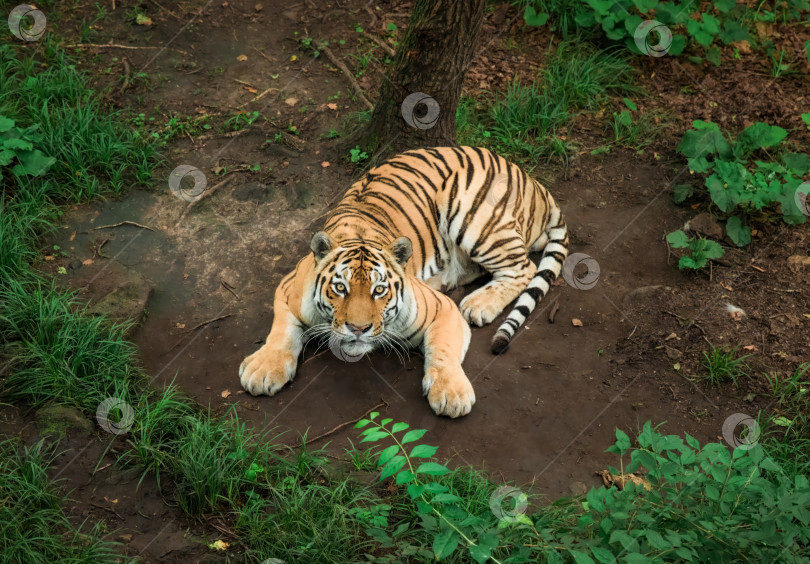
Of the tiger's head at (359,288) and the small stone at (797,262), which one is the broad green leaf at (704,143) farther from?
the tiger's head at (359,288)

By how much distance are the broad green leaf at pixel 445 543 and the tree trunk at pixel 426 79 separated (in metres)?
Result: 3.88

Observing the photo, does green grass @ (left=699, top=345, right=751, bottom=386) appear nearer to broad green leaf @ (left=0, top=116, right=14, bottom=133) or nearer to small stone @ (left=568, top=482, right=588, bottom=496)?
small stone @ (left=568, top=482, right=588, bottom=496)

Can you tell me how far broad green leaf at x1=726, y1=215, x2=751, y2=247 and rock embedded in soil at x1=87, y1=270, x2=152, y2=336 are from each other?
13.5 feet

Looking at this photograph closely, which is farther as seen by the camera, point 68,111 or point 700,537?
point 68,111

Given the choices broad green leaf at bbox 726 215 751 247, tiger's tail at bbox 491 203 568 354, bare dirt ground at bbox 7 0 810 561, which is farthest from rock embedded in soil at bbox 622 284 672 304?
broad green leaf at bbox 726 215 751 247

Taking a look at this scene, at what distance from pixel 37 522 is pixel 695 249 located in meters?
4.31

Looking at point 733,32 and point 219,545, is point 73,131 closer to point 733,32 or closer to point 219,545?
point 219,545

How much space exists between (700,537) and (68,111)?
529 centimetres

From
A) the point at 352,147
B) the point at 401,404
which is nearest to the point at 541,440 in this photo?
the point at 401,404

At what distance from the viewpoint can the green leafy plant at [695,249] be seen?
532cm

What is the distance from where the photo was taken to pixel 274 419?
14.3 ft

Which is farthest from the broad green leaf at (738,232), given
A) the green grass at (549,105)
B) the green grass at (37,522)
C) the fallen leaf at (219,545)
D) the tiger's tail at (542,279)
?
the green grass at (37,522)

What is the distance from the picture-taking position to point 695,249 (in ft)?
17.6

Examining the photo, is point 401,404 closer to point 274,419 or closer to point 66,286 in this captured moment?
point 274,419
